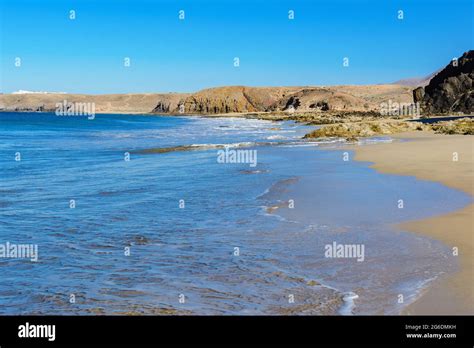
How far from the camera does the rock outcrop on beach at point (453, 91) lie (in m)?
83.4

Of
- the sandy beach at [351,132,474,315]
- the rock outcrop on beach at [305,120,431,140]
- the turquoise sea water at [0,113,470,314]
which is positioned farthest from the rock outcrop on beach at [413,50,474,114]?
the turquoise sea water at [0,113,470,314]

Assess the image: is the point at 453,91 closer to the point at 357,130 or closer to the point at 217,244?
the point at 357,130

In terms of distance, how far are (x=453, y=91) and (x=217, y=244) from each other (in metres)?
86.6

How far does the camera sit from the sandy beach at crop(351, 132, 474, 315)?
5.70m

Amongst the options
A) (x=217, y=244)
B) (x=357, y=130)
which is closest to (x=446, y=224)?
(x=217, y=244)

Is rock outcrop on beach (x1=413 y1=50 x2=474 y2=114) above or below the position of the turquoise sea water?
above

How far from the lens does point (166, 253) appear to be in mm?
8125

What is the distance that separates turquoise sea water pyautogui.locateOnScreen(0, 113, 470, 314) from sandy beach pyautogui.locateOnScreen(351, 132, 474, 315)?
253 millimetres

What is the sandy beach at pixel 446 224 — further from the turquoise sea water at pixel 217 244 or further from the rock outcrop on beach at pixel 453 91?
the rock outcrop on beach at pixel 453 91

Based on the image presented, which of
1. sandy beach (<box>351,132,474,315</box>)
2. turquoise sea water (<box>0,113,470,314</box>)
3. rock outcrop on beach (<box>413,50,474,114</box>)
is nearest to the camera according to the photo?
sandy beach (<box>351,132,474,315</box>)

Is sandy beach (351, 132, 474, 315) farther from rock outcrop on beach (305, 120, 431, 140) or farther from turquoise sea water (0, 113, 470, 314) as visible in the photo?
rock outcrop on beach (305, 120, 431, 140)
